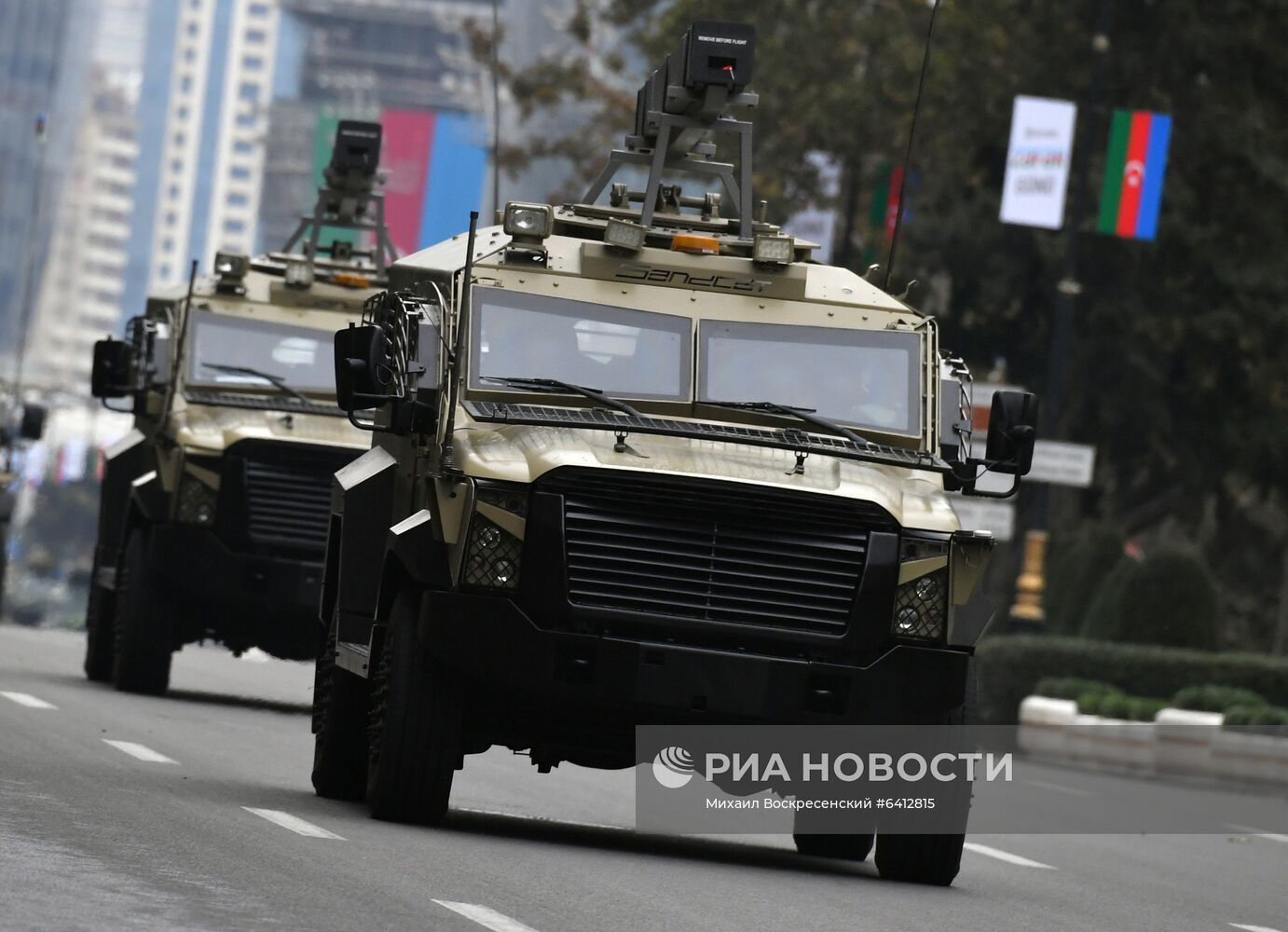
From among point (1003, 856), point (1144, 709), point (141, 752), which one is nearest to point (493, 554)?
point (1003, 856)

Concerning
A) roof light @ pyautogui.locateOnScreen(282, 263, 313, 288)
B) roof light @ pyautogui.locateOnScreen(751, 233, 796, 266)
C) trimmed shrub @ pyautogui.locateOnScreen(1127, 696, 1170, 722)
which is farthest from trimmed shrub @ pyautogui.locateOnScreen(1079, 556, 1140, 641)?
roof light @ pyautogui.locateOnScreen(751, 233, 796, 266)

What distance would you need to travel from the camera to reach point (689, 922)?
9.47 metres

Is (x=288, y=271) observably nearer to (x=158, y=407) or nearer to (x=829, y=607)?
(x=158, y=407)

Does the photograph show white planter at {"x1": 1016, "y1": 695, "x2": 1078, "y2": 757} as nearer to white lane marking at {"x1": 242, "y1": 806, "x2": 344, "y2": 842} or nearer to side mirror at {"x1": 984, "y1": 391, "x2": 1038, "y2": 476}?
side mirror at {"x1": 984, "y1": 391, "x2": 1038, "y2": 476}

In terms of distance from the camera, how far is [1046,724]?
30.8 meters

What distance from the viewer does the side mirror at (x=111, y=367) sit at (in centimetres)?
2081

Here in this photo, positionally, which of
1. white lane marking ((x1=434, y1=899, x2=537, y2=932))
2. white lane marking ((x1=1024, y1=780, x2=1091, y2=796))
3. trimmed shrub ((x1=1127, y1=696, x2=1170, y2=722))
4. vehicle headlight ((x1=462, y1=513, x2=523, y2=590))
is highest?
vehicle headlight ((x1=462, y1=513, x2=523, y2=590))

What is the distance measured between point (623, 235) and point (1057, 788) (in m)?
12.2

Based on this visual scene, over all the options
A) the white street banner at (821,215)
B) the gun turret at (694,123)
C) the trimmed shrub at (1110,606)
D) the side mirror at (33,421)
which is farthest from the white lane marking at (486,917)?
the white street banner at (821,215)

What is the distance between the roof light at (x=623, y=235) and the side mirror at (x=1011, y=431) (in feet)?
5.44

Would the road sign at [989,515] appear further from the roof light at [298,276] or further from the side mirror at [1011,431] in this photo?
the side mirror at [1011,431]

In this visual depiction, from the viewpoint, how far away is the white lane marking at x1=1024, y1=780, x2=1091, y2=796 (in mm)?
23430

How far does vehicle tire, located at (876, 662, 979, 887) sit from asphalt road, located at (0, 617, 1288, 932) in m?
0.12

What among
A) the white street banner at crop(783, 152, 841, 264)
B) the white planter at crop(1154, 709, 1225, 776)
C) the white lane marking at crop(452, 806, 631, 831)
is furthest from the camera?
the white street banner at crop(783, 152, 841, 264)
